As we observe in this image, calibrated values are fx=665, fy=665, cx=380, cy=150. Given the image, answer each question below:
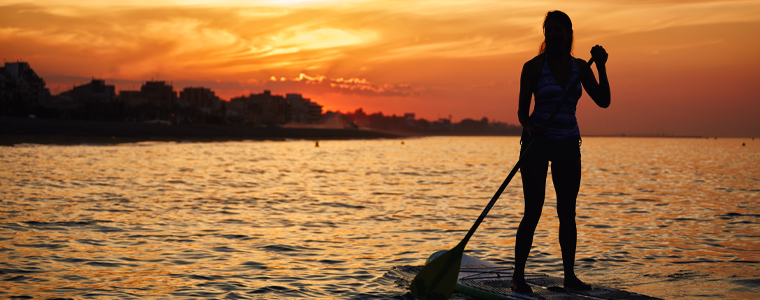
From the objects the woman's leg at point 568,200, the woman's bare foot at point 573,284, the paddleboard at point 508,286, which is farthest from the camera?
the woman's bare foot at point 573,284

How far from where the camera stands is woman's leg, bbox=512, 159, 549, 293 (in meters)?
5.50

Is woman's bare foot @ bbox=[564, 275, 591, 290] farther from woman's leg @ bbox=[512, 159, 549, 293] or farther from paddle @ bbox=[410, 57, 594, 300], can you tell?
paddle @ bbox=[410, 57, 594, 300]

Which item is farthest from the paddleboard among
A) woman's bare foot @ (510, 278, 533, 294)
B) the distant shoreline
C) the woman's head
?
the distant shoreline

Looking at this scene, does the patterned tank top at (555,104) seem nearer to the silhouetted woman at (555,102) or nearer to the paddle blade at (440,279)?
the silhouetted woman at (555,102)

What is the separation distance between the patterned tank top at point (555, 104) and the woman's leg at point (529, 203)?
0.95 ft

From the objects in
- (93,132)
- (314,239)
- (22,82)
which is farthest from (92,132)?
(22,82)

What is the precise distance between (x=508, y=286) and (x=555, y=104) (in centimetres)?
176

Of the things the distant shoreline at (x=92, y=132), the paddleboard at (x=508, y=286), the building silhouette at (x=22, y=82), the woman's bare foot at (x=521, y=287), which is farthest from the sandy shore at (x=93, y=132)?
the building silhouette at (x=22, y=82)

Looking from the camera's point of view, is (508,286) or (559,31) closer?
(559,31)

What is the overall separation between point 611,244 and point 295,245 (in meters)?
4.78

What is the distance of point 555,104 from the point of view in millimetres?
5402

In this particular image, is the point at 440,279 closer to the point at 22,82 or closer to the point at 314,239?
the point at 314,239

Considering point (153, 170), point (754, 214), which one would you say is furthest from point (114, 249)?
point (153, 170)

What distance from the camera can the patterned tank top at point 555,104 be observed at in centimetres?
537
